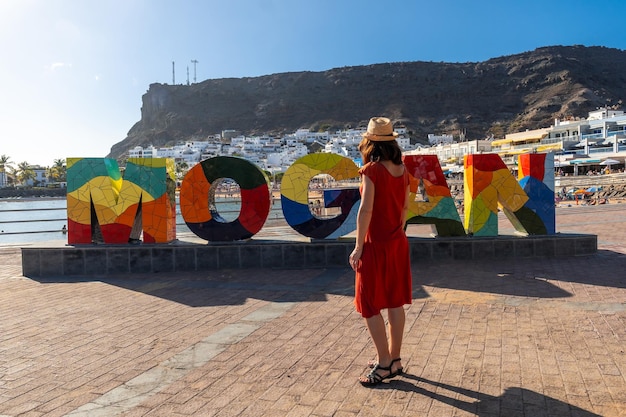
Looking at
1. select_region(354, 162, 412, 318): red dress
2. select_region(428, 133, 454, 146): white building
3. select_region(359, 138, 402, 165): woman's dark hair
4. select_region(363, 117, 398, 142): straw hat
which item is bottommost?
select_region(354, 162, 412, 318): red dress

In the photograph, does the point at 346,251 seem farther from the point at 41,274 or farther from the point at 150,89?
the point at 150,89

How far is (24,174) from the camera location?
99.2 m

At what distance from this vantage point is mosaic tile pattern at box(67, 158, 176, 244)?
885cm

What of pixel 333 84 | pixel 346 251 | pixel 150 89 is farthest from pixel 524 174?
pixel 150 89

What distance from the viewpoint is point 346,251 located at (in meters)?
8.61

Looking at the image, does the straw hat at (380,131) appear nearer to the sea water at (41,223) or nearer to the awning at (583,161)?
the sea water at (41,223)

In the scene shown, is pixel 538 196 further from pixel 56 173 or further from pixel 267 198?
pixel 56 173

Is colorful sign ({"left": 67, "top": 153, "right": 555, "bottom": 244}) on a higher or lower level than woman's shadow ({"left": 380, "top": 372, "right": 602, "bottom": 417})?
higher

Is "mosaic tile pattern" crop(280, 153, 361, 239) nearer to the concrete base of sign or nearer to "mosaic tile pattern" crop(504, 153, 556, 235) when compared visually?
the concrete base of sign

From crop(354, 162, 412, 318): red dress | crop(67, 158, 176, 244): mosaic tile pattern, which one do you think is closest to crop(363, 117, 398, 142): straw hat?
crop(354, 162, 412, 318): red dress

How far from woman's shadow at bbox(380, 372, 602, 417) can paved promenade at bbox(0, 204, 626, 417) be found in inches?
0.6

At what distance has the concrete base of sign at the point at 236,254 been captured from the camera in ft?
28.4

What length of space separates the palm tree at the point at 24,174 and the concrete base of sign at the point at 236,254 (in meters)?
106

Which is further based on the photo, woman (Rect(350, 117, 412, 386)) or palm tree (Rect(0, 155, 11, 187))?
palm tree (Rect(0, 155, 11, 187))
